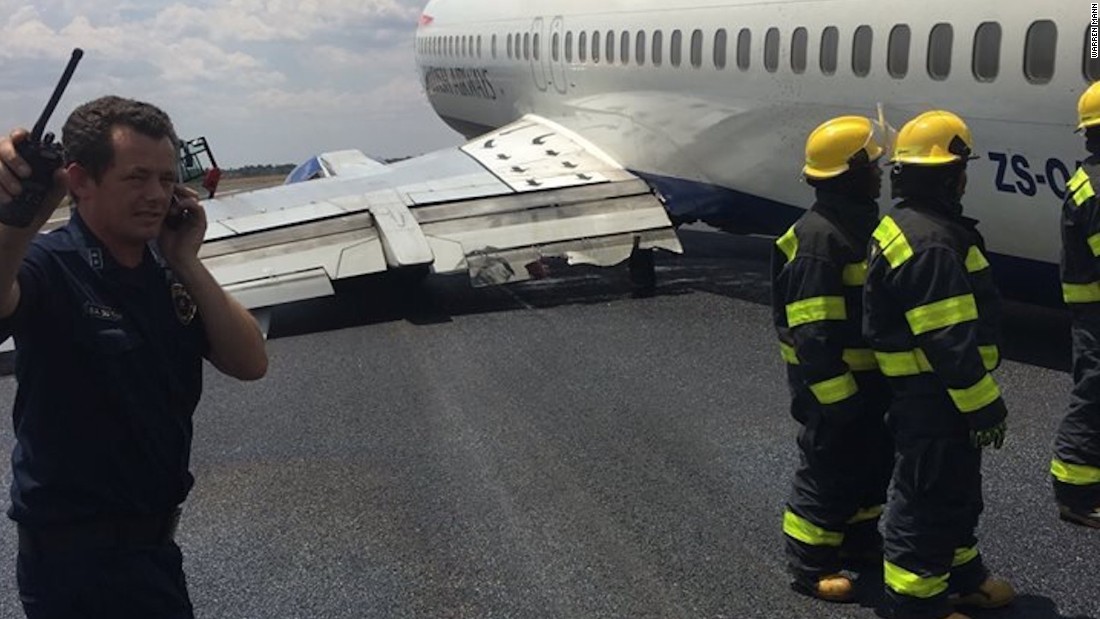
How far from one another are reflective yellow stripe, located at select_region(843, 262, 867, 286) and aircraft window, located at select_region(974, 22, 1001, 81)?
11.1 ft

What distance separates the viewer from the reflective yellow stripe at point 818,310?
13.7ft

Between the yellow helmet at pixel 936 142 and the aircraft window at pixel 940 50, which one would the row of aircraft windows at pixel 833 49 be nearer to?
the aircraft window at pixel 940 50

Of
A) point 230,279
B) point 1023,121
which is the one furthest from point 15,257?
point 230,279

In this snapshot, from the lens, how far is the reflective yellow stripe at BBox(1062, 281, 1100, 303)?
486cm

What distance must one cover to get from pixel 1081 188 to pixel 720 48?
535cm

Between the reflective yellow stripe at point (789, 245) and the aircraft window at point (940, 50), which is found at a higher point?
the aircraft window at point (940, 50)

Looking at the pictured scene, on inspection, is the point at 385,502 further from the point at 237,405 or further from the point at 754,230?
the point at 754,230

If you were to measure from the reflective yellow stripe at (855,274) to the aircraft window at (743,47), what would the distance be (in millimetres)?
5537

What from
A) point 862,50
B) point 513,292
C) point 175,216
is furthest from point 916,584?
point 513,292

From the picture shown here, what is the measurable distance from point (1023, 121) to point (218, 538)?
534 cm

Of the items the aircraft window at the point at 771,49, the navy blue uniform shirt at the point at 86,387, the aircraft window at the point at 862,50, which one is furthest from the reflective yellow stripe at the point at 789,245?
the aircraft window at the point at 771,49

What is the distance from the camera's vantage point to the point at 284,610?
4.43 meters

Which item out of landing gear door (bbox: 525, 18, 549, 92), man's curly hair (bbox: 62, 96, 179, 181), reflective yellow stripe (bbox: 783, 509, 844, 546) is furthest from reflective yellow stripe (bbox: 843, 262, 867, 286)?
landing gear door (bbox: 525, 18, 549, 92)

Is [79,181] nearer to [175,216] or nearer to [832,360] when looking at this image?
[175,216]
